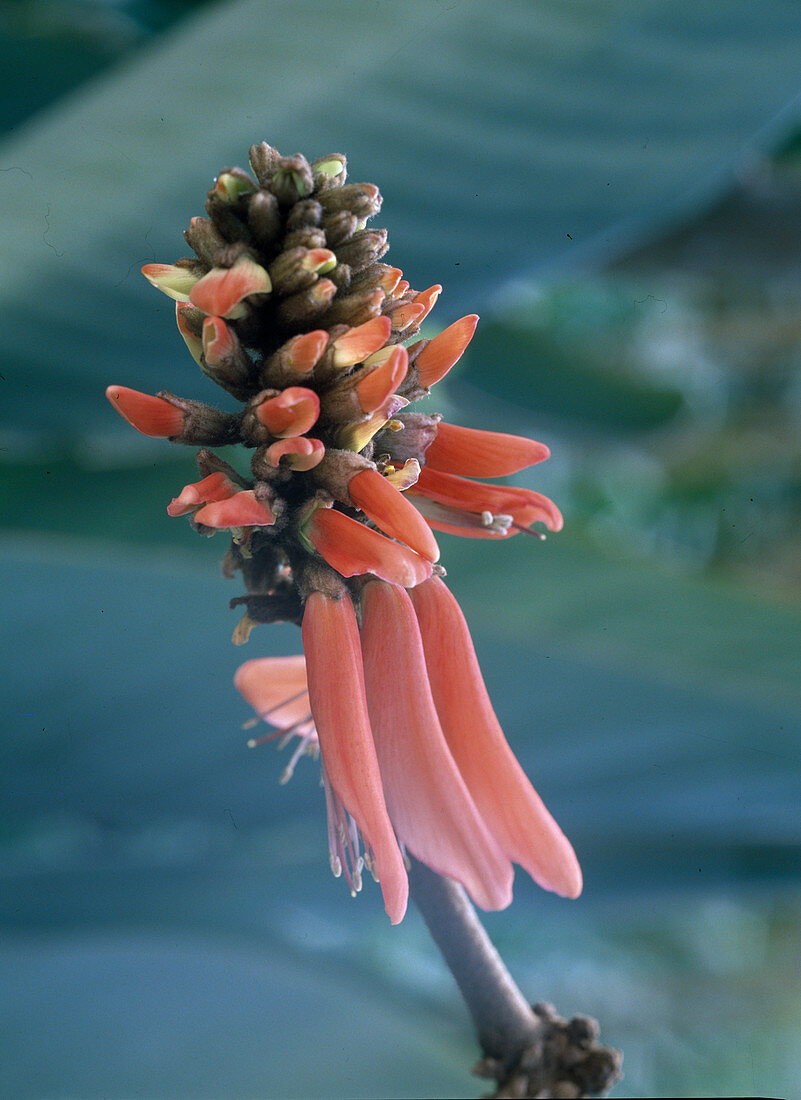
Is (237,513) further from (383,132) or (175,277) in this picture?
(383,132)

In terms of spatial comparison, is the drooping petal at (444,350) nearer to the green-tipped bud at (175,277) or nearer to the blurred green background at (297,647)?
the green-tipped bud at (175,277)

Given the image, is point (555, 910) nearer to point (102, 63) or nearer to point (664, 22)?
point (664, 22)

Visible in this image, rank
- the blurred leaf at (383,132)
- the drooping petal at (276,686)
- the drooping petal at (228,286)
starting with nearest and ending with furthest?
the drooping petal at (228,286)
the drooping petal at (276,686)
the blurred leaf at (383,132)

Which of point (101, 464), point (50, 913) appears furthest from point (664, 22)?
point (50, 913)

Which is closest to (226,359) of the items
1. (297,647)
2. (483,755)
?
(483,755)

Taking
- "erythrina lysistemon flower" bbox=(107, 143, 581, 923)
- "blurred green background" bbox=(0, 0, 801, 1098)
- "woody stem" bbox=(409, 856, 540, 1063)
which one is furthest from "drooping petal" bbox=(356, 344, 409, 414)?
"blurred green background" bbox=(0, 0, 801, 1098)

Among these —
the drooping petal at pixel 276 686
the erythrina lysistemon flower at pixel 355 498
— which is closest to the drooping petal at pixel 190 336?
the erythrina lysistemon flower at pixel 355 498
